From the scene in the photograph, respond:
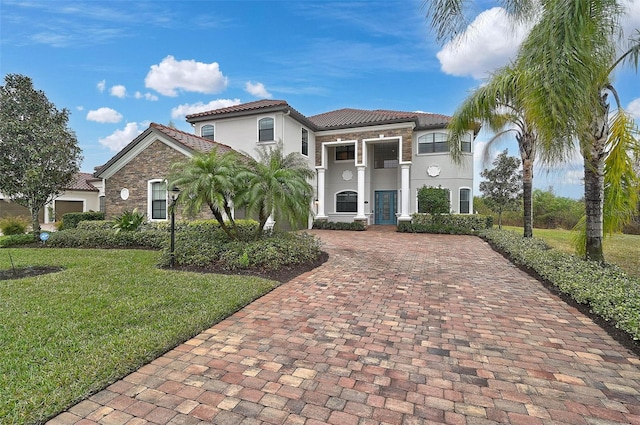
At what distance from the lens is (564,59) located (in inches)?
192

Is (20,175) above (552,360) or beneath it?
above

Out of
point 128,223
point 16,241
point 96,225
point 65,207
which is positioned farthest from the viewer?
point 65,207

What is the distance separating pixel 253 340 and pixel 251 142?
46.6ft

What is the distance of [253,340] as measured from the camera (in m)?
3.67

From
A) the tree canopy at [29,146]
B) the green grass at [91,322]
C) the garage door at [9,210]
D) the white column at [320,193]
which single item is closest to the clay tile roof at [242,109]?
the white column at [320,193]

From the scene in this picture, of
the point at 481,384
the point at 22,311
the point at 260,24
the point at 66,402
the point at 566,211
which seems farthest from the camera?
the point at 566,211

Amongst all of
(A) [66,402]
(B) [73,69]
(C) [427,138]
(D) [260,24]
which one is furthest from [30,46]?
(C) [427,138]

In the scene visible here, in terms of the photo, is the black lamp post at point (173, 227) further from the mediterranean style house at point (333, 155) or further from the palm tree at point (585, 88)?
Result: the palm tree at point (585, 88)

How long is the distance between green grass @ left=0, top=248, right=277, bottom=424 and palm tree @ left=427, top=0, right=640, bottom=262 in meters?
5.65

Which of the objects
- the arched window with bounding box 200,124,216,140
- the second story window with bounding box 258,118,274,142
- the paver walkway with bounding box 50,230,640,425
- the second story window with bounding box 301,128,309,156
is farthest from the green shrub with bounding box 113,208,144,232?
the second story window with bounding box 301,128,309,156

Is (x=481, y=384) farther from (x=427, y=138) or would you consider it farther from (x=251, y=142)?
(x=427, y=138)

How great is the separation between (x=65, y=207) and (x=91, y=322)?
26376mm

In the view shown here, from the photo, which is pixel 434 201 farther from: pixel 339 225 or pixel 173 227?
pixel 173 227

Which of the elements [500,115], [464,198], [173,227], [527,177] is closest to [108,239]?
[173,227]
